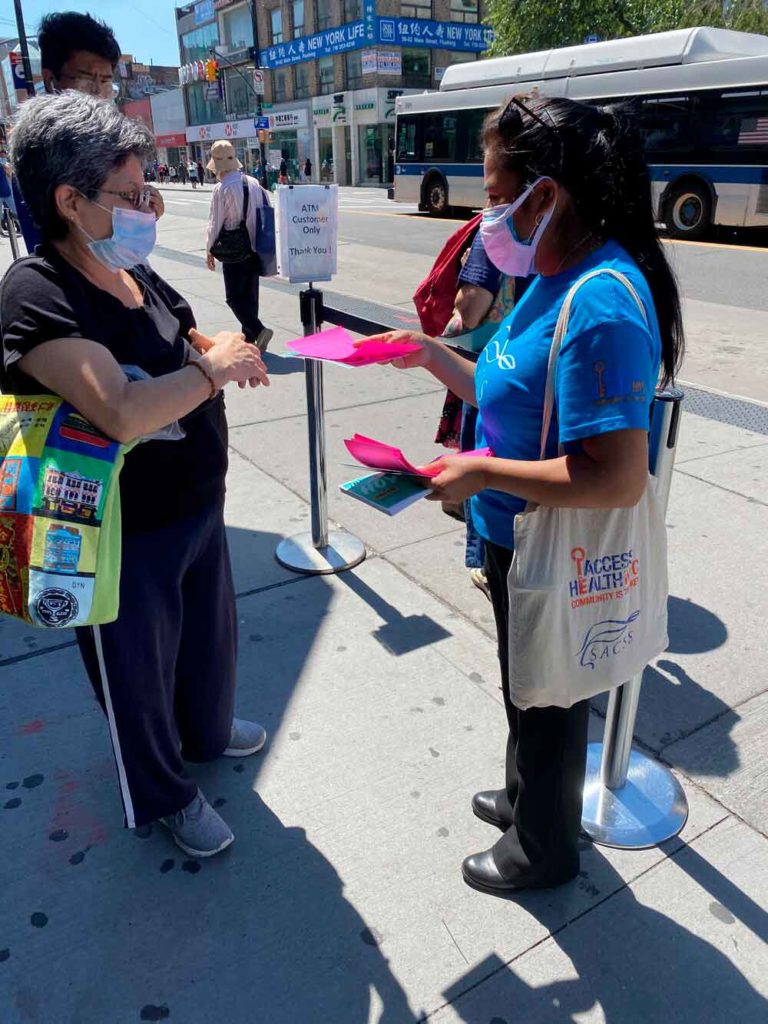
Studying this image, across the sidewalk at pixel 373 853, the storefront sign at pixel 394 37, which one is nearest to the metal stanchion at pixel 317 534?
the sidewalk at pixel 373 853

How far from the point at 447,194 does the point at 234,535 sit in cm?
1837

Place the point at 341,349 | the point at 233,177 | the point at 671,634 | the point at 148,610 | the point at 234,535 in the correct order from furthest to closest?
the point at 233,177 < the point at 234,535 < the point at 671,634 < the point at 341,349 < the point at 148,610

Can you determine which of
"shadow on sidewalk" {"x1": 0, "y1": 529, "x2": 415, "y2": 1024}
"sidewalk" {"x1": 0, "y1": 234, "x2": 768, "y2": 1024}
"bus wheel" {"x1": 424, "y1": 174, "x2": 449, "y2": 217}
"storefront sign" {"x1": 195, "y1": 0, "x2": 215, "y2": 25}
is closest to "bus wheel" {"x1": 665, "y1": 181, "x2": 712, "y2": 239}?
"bus wheel" {"x1": 424, "y1": 174, "x2": 449, "y2": 217}

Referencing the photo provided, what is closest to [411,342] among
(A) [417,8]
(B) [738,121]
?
(B) [738,121]

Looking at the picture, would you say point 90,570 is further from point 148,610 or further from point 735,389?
point 735,389

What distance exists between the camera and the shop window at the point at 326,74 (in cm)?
4375

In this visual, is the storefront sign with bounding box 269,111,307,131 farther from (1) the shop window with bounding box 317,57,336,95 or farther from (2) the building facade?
(1) the shop window with bounding box 317,57,336,95

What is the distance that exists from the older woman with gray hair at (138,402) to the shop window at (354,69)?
148 feet

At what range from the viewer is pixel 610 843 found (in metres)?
2.11

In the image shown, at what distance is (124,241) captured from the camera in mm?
1644

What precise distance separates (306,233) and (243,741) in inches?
99.5

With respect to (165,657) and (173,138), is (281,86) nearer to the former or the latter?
(173,138)

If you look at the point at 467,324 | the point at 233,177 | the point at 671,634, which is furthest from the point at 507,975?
the point at 233,177

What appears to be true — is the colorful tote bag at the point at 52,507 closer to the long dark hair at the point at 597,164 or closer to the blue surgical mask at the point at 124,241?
the blue surgical mask at the point at 124,241
